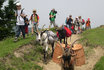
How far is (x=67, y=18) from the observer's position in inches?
722

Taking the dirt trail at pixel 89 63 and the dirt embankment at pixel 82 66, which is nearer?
the dirt embankment at pixel 82 66

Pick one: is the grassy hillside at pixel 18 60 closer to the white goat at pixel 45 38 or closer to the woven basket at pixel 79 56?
the white goat at pixel 45 38

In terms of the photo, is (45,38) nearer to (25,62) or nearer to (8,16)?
(25,62)

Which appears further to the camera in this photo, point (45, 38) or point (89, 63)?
point (89, 63)

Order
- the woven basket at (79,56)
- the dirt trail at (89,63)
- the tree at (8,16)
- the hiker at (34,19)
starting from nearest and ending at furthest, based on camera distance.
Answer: the dirt trail at (89,63)
the woven basket at (79,56)
the hiker at (34,19)
the tree at (8,16)

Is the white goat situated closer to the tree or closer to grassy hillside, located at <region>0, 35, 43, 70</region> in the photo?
grassy hillside, located at <region>0, 35, 43, 70</region>

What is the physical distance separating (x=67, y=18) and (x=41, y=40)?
9.24 metres

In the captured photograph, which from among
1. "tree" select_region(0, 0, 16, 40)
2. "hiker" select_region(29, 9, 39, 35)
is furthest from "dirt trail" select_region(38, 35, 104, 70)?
"tree" select_region(0, 0, 16, 40)

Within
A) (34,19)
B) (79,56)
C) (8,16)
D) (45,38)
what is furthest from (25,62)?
(8,16)

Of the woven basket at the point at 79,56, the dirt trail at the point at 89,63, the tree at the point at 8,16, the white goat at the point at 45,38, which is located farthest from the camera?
the tree at the point at 8,16

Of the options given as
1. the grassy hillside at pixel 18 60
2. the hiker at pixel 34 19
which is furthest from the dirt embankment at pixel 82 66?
the hiker at pixel 34 19

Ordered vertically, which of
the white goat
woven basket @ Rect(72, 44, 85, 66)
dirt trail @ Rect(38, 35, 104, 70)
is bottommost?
dirt trail @ Rect(38, 35, 104, 70)

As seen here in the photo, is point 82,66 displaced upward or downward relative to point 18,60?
downward

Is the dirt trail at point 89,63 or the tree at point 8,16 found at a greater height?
the tree at point 8,16
